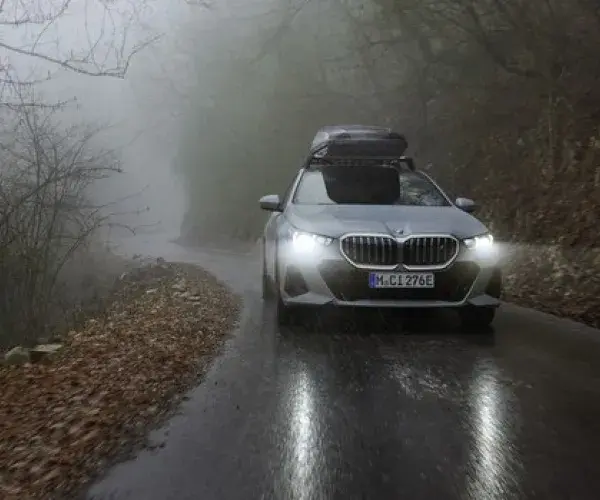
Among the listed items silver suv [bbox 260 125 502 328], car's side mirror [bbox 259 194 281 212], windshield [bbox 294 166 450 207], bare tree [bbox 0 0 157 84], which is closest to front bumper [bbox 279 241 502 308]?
silver suv [bbox 260 125 502 328]

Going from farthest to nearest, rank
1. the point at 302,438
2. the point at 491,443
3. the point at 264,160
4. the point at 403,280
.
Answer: the point at 264,160 → the point at 403,280 → the point at 302,438 → the point at 491,443

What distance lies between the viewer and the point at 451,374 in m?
6.05

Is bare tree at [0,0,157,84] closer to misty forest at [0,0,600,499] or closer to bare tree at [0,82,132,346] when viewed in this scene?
misty forest at [0,0,600,499]

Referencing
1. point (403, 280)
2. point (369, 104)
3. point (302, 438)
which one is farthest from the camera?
point (369, 104)

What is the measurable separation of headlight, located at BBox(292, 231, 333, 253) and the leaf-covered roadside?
4.24ft

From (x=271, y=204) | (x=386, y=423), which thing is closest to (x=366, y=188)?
(x=271, y=204)

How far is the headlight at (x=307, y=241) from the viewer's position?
7.53m

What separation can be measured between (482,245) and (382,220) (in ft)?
3.29

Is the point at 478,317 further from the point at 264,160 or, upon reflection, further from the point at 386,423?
the point at 264,160

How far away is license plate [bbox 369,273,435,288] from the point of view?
24.1ft

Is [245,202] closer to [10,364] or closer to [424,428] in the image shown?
[10,364]

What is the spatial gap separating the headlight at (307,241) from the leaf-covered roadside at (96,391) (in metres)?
1.29

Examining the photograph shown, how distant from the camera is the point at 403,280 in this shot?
734cm

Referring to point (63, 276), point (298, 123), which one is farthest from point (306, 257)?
point (298, 123)
